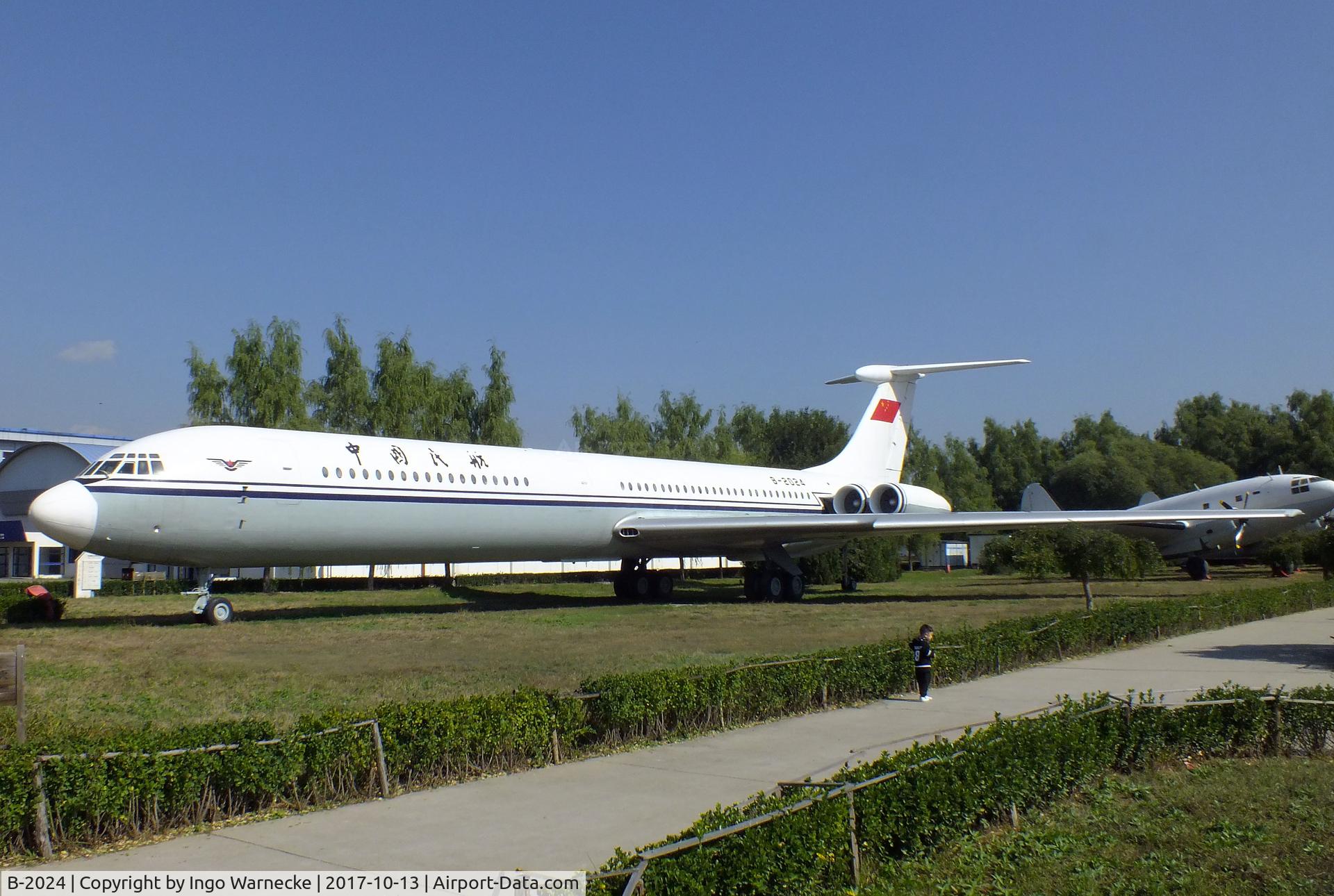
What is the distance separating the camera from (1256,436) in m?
90.9

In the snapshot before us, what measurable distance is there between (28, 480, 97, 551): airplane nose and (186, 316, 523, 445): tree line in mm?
25614

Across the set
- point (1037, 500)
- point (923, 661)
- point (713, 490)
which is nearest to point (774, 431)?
point (1037, 500)

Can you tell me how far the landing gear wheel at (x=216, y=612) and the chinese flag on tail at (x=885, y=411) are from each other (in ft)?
82.9

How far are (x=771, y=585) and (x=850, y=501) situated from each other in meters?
5.53

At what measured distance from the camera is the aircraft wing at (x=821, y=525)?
90.6ft

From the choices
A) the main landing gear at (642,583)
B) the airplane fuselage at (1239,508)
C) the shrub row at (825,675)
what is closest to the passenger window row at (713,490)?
the main landing gear at (642,583)

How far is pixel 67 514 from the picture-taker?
1859 cm

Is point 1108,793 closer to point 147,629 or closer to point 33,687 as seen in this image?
point 33,687

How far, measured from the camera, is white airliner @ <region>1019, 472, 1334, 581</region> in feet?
141

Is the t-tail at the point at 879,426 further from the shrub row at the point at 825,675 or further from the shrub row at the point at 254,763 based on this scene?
the shrub row at the point at 254,763

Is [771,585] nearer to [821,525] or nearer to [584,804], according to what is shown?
[821,525]

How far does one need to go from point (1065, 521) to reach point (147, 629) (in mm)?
21999

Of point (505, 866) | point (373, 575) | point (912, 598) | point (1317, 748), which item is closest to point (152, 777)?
point (505, 866)

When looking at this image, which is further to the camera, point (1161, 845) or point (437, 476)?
point (437, 476)
